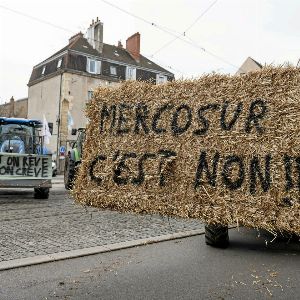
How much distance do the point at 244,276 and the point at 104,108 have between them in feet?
8.71

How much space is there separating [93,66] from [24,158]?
28110 mm

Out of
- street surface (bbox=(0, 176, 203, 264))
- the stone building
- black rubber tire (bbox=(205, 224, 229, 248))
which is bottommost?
street surface (bbox=(0, 176, 203, 264))

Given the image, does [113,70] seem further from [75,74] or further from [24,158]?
[24,158]

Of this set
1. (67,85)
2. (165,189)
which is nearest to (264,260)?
(165,189)

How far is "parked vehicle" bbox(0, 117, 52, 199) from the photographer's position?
11930mm

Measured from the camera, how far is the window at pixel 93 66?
38656 mm

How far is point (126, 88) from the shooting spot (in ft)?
16.6

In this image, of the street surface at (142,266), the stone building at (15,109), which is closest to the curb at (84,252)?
the street surface at (142,266)

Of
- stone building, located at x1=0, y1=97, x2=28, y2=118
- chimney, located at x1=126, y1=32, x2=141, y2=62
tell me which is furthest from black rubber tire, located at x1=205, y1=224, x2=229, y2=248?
stone building, located at x1=0, y1=97, x2=28, y2=118

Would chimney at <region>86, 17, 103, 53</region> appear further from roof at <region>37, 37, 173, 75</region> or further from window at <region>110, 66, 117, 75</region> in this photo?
window at <region>110, 66, 117, 75</region>

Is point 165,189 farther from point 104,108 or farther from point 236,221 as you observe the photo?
point 104,108

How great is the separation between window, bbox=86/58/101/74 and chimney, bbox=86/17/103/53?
1544 millimetres

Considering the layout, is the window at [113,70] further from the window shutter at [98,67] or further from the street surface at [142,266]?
the street surface at [142,266]

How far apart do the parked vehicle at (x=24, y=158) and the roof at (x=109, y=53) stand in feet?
84.1
